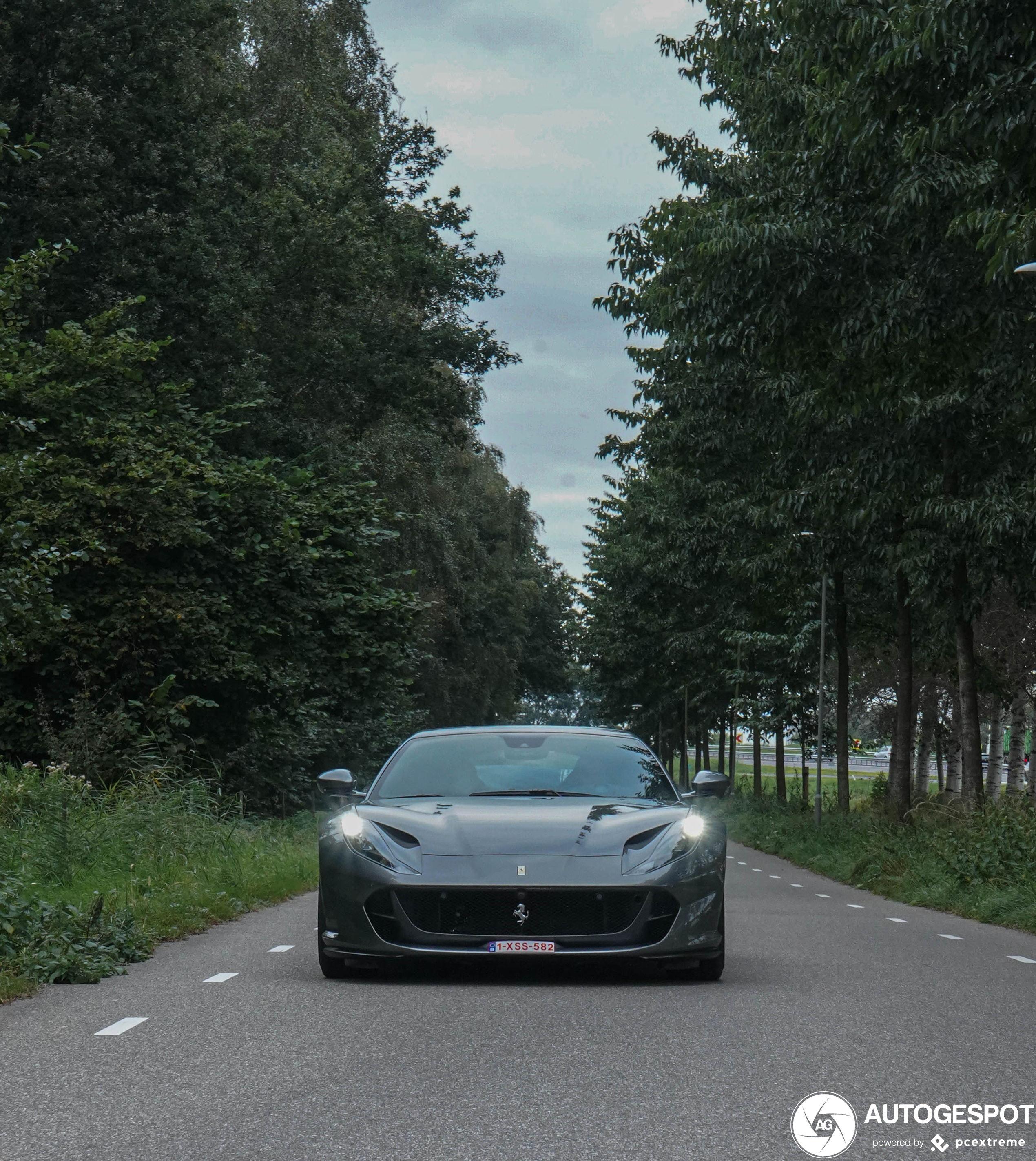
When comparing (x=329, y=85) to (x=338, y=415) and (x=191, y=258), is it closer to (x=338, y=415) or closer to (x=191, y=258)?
(x=338, y=415)

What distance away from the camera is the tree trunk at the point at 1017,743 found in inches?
1572

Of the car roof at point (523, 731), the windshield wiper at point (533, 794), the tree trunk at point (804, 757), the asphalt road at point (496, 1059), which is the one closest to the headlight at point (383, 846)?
the asphalt road at point (496, 1059)

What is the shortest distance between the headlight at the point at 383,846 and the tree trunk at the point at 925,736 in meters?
33.5

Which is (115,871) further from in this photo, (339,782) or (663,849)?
(663,849)

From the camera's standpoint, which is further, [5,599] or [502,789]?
[5,599]

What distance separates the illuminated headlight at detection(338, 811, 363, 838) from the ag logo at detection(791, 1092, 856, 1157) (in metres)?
Answer: 3.72

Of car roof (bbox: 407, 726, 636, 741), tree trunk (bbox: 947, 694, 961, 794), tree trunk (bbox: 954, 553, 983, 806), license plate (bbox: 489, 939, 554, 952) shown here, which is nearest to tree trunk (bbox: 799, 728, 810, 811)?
tree trunk (bbox: 947, 694, 961, 794)

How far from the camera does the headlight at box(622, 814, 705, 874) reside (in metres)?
8.78

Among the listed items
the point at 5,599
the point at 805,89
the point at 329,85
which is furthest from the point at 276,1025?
the point at 329,85

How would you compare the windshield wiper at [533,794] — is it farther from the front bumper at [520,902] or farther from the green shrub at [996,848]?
the green shrub at [996,848]

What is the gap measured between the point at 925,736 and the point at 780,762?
18.0 ft

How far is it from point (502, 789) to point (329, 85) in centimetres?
3427

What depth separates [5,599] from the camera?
12.8m

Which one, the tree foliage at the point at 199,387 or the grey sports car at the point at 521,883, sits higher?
the tree foliage at the point at 199,387
